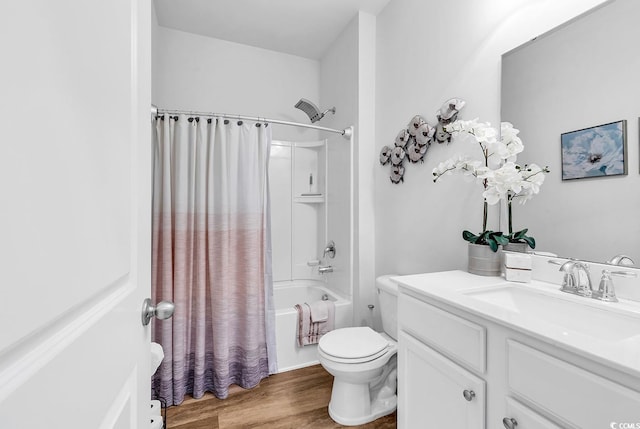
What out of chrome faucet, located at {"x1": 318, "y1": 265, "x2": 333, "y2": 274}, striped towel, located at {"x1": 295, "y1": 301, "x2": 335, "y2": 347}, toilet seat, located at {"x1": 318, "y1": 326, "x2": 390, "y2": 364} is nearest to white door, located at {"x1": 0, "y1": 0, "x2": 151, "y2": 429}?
toilet seat, located at {"x1": 318, "y1": 326, "x2": 390, "y2": 364}

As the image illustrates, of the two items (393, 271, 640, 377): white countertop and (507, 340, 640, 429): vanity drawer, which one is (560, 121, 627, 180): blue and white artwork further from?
(507, 340, 640, 429): vanity drawer

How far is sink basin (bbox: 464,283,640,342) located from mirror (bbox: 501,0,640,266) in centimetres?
23

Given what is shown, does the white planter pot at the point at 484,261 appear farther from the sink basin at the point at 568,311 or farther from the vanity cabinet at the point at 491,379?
the vanity cabinet at the point at 491,379

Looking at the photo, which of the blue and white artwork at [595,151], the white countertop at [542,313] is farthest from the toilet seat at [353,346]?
the blue and white artwork at [595,151]

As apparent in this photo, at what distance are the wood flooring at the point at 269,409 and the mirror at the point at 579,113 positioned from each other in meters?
1.33

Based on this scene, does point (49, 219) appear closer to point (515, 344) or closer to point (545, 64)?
point (515, 344)

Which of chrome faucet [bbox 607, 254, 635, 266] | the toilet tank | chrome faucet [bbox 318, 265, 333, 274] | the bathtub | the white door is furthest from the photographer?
chrome faucet [bbox 318, 265, 333, 274]

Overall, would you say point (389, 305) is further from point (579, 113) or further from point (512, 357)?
point (579, 113)

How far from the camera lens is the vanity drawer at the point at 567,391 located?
0.59 metres

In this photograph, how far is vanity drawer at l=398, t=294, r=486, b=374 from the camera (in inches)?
35.3

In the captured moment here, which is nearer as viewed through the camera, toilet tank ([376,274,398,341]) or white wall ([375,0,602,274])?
white wall ([375,0,602,274])

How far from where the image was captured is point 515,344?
2.59 feet

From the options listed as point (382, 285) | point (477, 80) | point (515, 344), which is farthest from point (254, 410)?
point (477, 80)

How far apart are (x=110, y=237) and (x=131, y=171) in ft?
0.59
